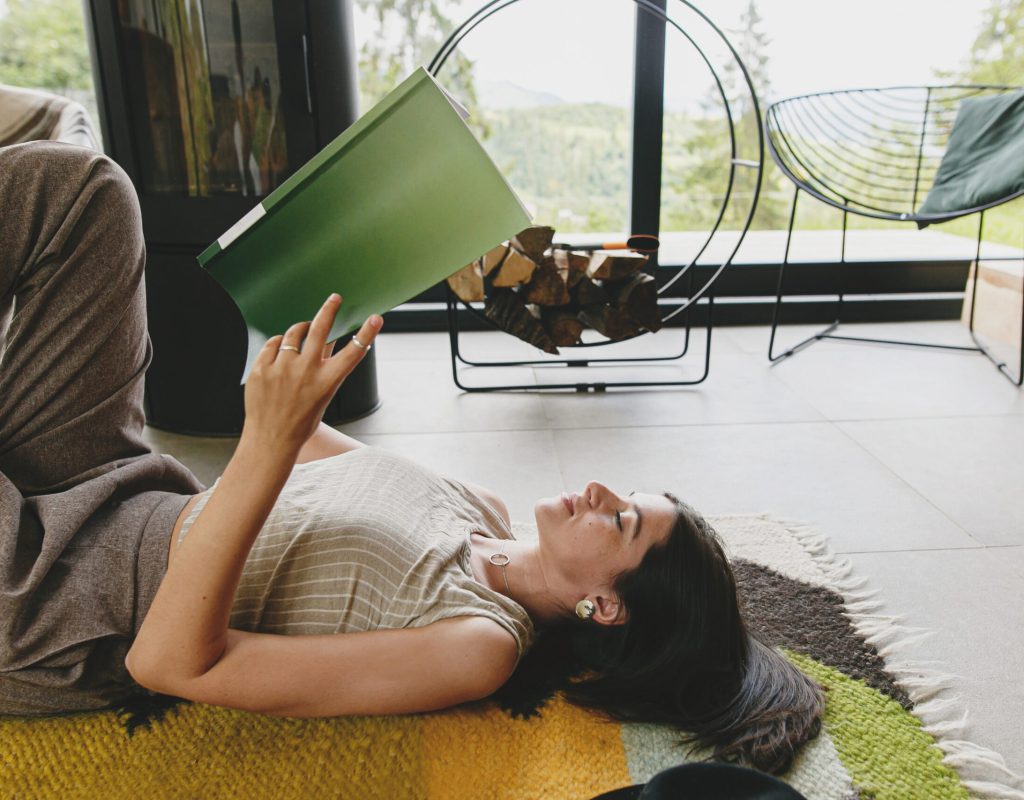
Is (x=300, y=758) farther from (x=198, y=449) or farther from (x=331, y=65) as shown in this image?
(x=331, y=65)

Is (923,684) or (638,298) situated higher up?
(638,298)

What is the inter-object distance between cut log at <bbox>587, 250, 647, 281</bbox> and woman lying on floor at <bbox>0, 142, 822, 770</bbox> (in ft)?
4.56

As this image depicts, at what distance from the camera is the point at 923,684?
4.32 ft

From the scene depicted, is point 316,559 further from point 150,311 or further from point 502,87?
point 502,87

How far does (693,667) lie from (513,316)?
157 centimetres

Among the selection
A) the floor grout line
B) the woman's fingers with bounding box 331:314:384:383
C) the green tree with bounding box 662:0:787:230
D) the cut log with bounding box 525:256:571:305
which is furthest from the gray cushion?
the woman's fingers with bounding box 331:314:384:383

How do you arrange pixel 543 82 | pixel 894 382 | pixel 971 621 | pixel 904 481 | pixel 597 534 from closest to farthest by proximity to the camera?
pixel 597 534, pixel 971 621, pixel 904 481, pixel 894 382, pixel 543 82

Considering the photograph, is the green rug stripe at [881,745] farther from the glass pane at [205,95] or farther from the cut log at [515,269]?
the glass pane at [205,95]

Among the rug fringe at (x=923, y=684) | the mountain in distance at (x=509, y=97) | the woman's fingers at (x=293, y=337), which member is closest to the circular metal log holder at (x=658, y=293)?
the mountain in distance at (x=509, y=97)

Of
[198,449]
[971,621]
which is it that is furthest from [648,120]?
[971,621]

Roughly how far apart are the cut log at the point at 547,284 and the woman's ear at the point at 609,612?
1465mm

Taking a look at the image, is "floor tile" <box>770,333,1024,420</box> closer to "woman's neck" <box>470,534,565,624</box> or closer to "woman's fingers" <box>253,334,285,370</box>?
"woman's neck" <box>470,534,565,624</box>

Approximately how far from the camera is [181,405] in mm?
2336

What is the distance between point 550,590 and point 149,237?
1602mm
